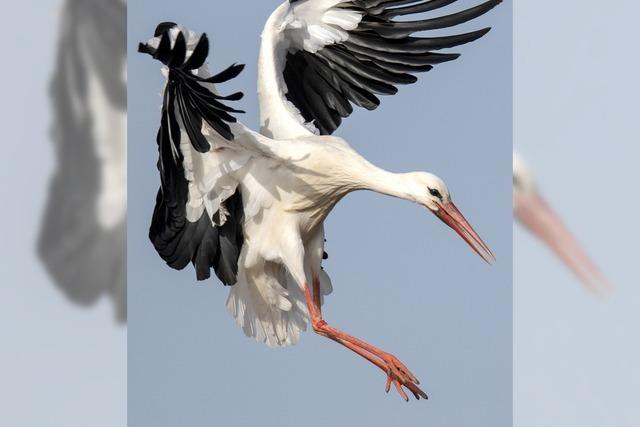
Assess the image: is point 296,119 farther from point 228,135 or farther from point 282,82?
point 228,135

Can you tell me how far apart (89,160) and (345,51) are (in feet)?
3.66

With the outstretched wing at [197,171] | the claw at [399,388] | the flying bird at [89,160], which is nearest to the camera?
the outstretched wing at [197,171]

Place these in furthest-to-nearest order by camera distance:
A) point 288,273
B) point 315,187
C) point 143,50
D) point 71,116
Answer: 1. point 71,116
2. point 288,273
3. point 315,187
4. point 143,50

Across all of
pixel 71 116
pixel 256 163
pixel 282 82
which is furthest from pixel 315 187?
pixel 71 116

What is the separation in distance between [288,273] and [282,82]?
657 millimetres

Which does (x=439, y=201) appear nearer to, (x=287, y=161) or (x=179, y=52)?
(x=287, y=161)

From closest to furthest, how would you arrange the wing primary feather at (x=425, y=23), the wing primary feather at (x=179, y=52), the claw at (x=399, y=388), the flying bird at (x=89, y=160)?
the wing primary feather at (x=179, y=52), the claw at (x=399, y=388), the wing primary feather at (x=425, y=23), the flying bird at (x=89, y=160)

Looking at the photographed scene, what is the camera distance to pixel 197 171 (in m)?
4.29

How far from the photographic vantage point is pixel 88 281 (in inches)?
198

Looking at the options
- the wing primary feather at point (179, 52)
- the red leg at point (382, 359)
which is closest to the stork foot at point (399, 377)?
the red leg at point (382, 359)

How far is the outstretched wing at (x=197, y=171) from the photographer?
155 inches

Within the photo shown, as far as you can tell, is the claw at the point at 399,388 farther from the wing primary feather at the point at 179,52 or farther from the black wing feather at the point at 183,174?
the wing primary feather at the point at 179,52

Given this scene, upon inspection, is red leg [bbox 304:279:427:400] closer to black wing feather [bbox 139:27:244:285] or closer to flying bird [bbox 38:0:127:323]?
black wing feather [bbox 139:27:244:285]

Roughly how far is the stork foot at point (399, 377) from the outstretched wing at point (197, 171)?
2.04 feet
